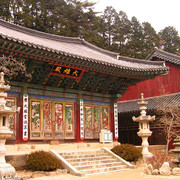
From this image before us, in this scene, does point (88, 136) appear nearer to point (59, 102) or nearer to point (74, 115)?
point (74, 115)

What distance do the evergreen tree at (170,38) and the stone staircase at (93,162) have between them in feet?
112

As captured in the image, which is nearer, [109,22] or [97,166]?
[97,166]

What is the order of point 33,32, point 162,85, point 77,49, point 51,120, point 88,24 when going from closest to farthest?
point 51,120, point 33,32, point 77,49, point 162,85, point 88,24

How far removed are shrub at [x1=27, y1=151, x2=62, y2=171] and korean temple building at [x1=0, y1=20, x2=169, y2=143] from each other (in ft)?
9.70

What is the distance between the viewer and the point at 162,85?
2450 cm

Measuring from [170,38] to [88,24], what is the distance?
16458mm

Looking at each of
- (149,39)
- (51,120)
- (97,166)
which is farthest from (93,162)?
(149,39)

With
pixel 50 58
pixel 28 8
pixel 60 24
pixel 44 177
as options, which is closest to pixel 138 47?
pixel 60 24

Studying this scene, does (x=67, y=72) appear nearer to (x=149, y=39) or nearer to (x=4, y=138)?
(x=4, y=138)

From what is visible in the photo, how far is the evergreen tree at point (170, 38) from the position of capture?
45.5m

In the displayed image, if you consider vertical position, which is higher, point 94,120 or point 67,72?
point 67,72

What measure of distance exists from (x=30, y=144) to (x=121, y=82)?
23.5 ft

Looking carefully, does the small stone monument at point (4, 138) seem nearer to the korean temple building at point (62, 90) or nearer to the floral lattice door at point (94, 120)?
the korean temple building at point (62, 90)

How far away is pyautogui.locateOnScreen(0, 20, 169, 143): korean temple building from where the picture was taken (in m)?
13.1
